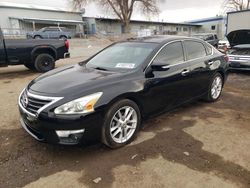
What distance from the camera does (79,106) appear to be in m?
3.01

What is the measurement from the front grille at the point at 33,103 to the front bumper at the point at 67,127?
10 cm

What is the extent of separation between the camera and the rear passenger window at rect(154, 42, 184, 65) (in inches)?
160

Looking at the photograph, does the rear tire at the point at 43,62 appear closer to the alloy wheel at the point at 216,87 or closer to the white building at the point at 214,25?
the alloy wheel at the point at 216,87

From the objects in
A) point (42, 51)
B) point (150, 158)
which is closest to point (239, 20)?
point (42, 51)

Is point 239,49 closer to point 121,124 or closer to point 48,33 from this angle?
point 121,124

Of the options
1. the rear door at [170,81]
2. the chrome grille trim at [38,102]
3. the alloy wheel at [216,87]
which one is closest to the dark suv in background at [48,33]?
the alloy wheel at [216,87]

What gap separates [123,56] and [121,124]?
1.33 m

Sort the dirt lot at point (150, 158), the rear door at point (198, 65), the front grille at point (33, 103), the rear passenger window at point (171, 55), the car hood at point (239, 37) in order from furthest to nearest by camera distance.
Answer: the car hood at point (239, 37)
the rear door at point (198, 65)
the rear passenger window at point (171, 55)
the front grille at point (33, 103)
the dirt lot at point (150, 158)

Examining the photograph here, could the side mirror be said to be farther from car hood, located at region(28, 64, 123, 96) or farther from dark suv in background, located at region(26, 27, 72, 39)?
dark suv in background, located at region(26, 27, 72, 39)

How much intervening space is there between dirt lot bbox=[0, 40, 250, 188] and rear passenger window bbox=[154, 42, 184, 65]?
43.0 inches

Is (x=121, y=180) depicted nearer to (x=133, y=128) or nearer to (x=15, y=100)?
(x=133, y=128)

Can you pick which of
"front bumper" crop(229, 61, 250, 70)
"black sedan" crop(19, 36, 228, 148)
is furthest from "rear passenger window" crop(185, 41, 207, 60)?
"front bumper" crop(229, 61, 250, 70)

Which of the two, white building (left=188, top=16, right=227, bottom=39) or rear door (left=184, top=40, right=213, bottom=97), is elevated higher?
white building (left=188, top=16, right=227, bottom=39)

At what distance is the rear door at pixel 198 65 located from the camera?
4680mm
